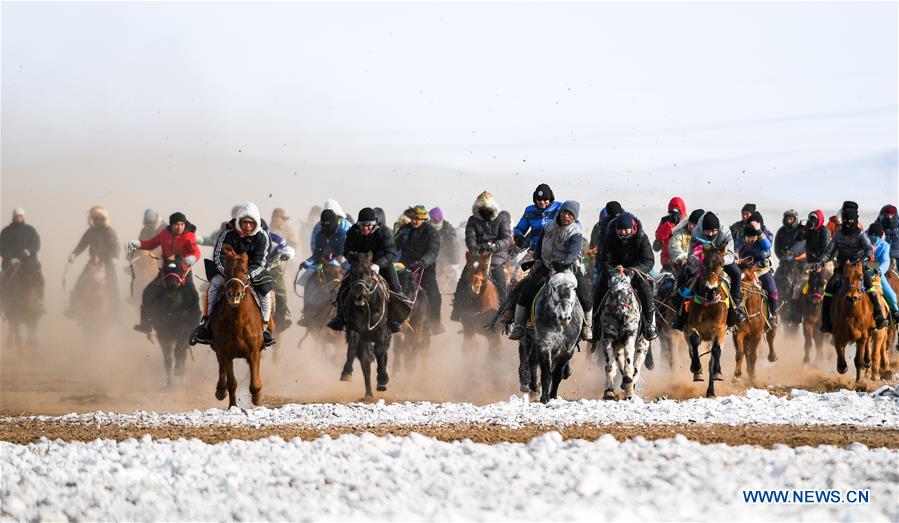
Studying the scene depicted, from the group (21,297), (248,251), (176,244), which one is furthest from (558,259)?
(21,297)

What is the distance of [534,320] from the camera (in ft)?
73.4

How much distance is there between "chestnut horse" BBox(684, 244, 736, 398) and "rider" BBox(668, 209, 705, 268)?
2.75m

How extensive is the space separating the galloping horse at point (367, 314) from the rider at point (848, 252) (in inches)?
280

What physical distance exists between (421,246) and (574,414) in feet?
32.7

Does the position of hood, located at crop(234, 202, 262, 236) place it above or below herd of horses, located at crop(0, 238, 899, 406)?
above

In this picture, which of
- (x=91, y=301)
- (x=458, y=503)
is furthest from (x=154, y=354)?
(x=458, y=503)

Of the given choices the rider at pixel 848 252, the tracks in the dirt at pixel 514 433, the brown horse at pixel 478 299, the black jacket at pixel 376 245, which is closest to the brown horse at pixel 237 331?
the tracks in the dirt at pixel 514 433

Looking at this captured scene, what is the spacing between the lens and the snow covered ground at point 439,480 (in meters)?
12.4

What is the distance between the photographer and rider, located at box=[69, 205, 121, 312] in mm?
35125

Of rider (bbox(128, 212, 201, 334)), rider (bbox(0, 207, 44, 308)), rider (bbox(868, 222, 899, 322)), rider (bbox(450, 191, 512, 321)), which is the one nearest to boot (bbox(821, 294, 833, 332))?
rider (bbox(868, 222, 899, 322))

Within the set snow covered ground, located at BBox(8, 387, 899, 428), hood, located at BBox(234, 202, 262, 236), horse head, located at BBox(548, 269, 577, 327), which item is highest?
hood, located at BBox(234, 202, 262, 236)

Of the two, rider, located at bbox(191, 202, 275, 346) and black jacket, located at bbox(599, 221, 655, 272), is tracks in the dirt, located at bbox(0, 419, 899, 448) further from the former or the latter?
black jacket, located at bbox(599, 221, 655, 272)

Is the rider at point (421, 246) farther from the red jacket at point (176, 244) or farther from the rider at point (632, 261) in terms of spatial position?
the rider at point (632, 261)

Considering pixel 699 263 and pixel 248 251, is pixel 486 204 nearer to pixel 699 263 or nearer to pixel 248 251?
pixel 699 263
